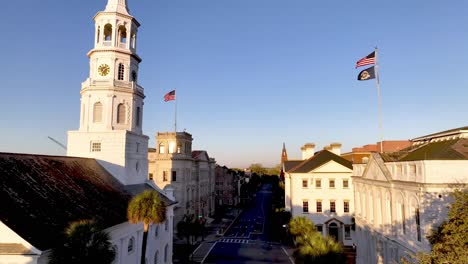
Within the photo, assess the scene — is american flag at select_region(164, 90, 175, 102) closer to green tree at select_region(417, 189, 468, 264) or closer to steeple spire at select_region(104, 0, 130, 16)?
steeple spire at select_region(104, 0, 130, 16)

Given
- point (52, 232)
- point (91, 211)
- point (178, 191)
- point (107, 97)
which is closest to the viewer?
point (52, 232)

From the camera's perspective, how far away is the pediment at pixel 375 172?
28.2 meters

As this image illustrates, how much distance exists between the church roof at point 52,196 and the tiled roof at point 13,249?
0.43 meters

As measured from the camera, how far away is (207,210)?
79250mm

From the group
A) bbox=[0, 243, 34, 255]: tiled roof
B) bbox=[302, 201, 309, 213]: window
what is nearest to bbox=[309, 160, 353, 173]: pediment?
bbox=[302, 201, 309, 213]: window

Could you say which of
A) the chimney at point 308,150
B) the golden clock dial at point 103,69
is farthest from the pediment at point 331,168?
the golden clock dial at point 103,69

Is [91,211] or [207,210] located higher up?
[91,211]

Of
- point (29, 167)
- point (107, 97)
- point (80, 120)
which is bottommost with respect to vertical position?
point (29, 167)

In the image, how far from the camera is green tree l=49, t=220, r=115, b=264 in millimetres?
14156

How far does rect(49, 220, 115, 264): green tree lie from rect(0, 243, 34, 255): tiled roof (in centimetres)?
112

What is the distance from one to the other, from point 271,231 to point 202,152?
23.3 m

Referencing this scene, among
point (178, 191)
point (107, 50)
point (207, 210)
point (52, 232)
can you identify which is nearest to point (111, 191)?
point (52, 232)

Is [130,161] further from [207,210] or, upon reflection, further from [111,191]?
[207,210]

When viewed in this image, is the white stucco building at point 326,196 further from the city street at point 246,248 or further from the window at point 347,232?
the city street at point 246,248
